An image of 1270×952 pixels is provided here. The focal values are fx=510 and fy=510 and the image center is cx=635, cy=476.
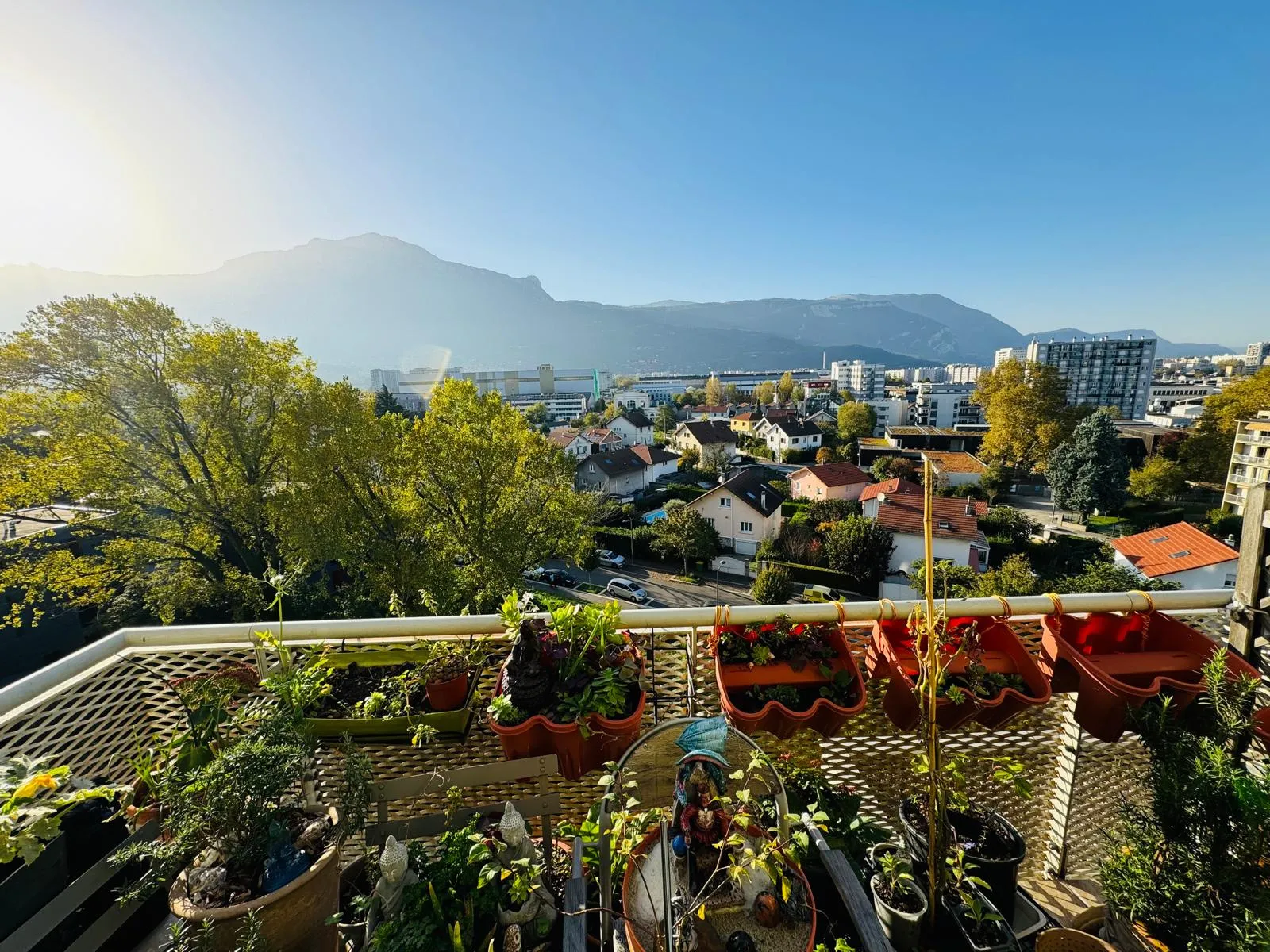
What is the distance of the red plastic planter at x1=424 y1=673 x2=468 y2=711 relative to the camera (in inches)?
63.7

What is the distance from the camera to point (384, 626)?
1.73 meters

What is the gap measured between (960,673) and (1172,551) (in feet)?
56.4

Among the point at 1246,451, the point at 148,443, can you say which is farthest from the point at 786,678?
the point at 1246,451

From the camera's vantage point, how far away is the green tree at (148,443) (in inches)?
255

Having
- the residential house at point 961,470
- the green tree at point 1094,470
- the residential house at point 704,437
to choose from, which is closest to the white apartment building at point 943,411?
the residential house at point 704,437

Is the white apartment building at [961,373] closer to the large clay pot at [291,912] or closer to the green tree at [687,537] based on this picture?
the green tree at [687,537]

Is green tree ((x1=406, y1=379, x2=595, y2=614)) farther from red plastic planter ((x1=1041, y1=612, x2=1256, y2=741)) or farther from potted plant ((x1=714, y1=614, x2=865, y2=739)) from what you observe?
red plastic planter ((x1=1041, y1=612, x2=1256, y2=741))

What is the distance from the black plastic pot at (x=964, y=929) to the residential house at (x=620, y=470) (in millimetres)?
24947

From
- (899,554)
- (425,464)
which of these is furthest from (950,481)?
(425,464)

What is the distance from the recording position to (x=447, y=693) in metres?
1.63

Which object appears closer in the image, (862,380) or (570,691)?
(570,691)

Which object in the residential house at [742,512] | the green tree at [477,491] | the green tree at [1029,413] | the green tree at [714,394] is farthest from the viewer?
the green tree at [714,394]

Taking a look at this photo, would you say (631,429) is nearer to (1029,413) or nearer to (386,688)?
(1029,413)

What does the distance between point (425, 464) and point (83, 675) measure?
6563mm
